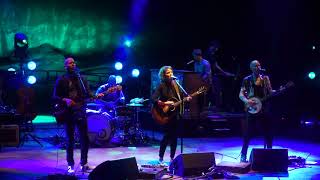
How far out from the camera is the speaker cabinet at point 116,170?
24.6 ft

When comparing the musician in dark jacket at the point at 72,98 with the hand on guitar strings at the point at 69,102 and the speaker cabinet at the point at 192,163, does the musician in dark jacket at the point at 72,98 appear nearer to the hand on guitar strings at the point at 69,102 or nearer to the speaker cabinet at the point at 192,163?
the hand on guitar strings at the point at 69,102

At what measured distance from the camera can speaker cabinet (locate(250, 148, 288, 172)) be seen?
9781mm

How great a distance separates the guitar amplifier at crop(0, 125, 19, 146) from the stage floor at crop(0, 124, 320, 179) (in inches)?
8.3

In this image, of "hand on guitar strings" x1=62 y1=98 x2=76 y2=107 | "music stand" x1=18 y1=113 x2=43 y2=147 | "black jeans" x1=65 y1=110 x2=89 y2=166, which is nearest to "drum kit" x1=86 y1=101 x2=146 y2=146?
"music stand" x1=18 y1=113 x2=43 y2=147

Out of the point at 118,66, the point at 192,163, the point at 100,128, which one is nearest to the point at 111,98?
the point at 100,128

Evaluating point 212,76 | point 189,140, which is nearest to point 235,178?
→ point 189,140

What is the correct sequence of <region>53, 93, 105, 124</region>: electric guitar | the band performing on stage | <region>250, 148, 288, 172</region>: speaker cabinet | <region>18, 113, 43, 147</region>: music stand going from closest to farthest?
<region>53, 93, 105, 124</region>: electric guitar, the band performing on stage, <region>250, 148, 288, 172</region>: speaker cabinet, <region>18, 113, 43, 147</region>: music stand

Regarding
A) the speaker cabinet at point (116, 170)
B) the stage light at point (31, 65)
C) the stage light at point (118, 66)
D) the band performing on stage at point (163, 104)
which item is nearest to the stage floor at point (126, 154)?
the band performing on stage at point (163, 104)

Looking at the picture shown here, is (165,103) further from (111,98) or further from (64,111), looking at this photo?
(111,98)

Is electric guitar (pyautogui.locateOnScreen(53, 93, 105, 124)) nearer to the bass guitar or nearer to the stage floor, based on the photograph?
the bass guitar

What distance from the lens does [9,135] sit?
12.8 metres

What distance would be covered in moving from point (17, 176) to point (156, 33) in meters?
12.4

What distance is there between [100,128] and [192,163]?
4.87 metres

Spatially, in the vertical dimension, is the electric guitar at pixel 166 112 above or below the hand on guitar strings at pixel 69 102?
below
